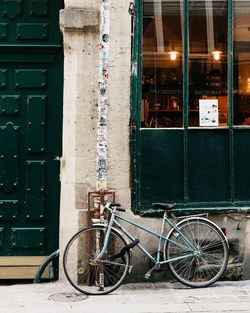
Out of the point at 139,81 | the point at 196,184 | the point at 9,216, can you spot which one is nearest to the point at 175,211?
the point at 196,184

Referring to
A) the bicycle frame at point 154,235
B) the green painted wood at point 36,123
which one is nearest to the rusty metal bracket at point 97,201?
the bicycle frame at point 154,235

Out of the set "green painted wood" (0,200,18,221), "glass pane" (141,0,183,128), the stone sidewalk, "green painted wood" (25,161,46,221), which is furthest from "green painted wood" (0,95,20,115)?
the stone sidewalk

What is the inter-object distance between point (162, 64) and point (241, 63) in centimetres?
109

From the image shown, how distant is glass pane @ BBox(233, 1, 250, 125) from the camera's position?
24.4ft

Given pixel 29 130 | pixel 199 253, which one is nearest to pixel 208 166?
pixel 199 253

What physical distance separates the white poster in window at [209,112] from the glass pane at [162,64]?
0.29 meters

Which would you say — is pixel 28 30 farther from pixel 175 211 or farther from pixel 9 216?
pixel 175 211

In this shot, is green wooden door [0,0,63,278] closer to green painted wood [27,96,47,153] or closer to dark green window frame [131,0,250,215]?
green painted wood [27,96,47,153]

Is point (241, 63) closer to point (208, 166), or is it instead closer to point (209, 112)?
point (209, 112)

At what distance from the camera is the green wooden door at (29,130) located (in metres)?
7.44

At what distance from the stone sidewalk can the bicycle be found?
17 centimetres

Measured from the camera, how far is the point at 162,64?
736cm

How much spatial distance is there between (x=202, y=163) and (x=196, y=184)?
291 mm

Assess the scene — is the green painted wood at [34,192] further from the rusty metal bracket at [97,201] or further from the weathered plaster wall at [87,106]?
the rusty metal bracket at [97,201]
